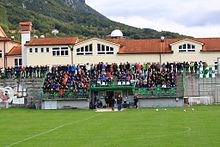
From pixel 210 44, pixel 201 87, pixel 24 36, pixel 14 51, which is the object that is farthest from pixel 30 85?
pixel 210 44

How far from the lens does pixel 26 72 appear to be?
201 ft

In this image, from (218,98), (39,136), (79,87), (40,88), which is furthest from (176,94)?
(39,136)

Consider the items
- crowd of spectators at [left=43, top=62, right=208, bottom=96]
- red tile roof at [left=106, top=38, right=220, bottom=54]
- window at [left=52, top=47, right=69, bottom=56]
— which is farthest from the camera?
window at [left=52, top=47, right=69, bottom=56]

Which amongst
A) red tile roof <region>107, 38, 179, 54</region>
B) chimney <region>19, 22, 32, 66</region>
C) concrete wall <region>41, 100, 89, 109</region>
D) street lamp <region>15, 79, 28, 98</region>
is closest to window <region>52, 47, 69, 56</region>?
chimney <region>19, 22, 32, 66</region>

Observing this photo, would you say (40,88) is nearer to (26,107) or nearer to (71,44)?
(26,107)

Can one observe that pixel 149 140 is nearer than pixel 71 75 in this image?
Yes

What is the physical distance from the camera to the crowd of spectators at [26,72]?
200 feet

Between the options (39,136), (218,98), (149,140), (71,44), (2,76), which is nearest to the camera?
(149,140)

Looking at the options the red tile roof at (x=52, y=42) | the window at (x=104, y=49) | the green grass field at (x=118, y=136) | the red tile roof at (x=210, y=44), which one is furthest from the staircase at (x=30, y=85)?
the green grass field at (x=118, y=136)

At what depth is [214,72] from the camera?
58375 millimetres

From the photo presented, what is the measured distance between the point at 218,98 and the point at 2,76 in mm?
25661

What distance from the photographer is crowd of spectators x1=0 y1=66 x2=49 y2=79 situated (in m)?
60.9

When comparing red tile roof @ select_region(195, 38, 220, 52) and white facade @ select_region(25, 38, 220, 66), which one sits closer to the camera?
red tile roof @ select_region(195, 38, 220, 52)

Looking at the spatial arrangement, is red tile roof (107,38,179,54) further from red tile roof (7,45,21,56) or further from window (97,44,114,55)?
red tile roof (7,45,21,56)
